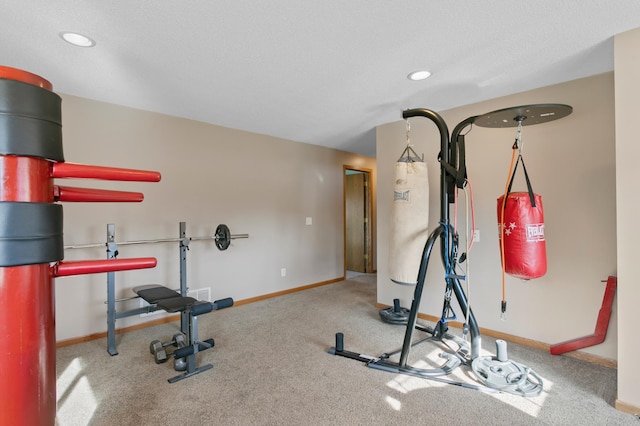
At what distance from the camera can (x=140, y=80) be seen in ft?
8.88

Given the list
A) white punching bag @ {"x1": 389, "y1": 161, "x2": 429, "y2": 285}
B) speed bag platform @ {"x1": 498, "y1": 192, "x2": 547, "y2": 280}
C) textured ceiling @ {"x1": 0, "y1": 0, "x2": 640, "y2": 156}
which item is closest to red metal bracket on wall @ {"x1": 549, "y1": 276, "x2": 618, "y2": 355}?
speed bag platform @ {"x1": 498, "y1": 192, "x2": 547, "y2": 280}

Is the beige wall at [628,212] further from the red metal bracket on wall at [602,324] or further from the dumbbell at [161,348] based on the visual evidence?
the dumbbell at [161,348]

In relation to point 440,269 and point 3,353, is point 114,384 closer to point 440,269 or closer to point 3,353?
point 3,353

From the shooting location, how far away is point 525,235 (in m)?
2.21

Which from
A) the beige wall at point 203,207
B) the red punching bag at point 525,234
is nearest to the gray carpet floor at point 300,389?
the beige wall at point 203,207

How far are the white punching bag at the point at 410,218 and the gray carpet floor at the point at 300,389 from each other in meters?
0.76

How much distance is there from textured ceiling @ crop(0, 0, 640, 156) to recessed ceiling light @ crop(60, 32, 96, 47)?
43 millimetres

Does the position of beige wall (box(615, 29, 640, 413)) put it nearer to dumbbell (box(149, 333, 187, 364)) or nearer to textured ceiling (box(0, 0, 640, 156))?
textured ceiling (box(0, 0, 640, 156))

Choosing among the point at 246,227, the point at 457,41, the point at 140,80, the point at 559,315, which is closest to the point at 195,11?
the point at 140,80

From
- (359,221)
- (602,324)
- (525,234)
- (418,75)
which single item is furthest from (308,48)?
(359,221)

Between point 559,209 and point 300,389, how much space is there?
2.64 metres

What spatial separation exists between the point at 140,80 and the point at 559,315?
13.6 ft

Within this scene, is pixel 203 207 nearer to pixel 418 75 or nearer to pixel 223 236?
pixel 223 236

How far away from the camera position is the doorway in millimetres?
6297
